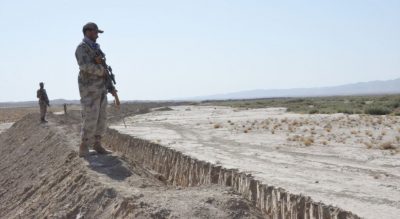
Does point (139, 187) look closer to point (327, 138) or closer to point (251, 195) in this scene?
point (251, 195)

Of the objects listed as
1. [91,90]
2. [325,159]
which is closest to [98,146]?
[91,90]

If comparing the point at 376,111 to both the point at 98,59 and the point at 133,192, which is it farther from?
the point at 133,192

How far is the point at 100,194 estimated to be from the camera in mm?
6918

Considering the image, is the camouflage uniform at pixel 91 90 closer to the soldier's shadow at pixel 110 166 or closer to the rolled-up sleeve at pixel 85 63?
the rolled-up sleeve at pixel 85 63

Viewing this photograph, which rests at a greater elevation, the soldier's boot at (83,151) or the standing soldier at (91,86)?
the standing soldier at (91,86)

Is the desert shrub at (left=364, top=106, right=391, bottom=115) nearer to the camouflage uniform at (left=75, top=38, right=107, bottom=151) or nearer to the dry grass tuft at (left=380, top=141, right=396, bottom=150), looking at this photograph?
the dry grass tuft at (left=380, top=141, right=396, bottom=150)

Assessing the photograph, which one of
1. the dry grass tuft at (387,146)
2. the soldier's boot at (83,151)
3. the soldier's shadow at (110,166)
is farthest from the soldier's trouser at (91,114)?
A: the dry grass tuft at (387,146)

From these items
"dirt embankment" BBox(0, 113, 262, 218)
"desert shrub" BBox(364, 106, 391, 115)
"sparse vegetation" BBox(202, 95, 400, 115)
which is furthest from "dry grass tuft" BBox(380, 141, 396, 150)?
"desert shrub" BBox(364, 106, 391, 115)

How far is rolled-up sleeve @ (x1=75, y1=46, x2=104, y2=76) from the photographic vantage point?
27.9 feet

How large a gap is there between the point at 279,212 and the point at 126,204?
2.36m

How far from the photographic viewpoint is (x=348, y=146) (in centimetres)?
1533

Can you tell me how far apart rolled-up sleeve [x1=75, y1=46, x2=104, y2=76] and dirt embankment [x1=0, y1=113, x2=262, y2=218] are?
5.12ft

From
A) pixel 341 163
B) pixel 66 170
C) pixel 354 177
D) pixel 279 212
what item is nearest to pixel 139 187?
pixel 279 212

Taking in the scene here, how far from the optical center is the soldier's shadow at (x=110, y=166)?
26.8 feet
